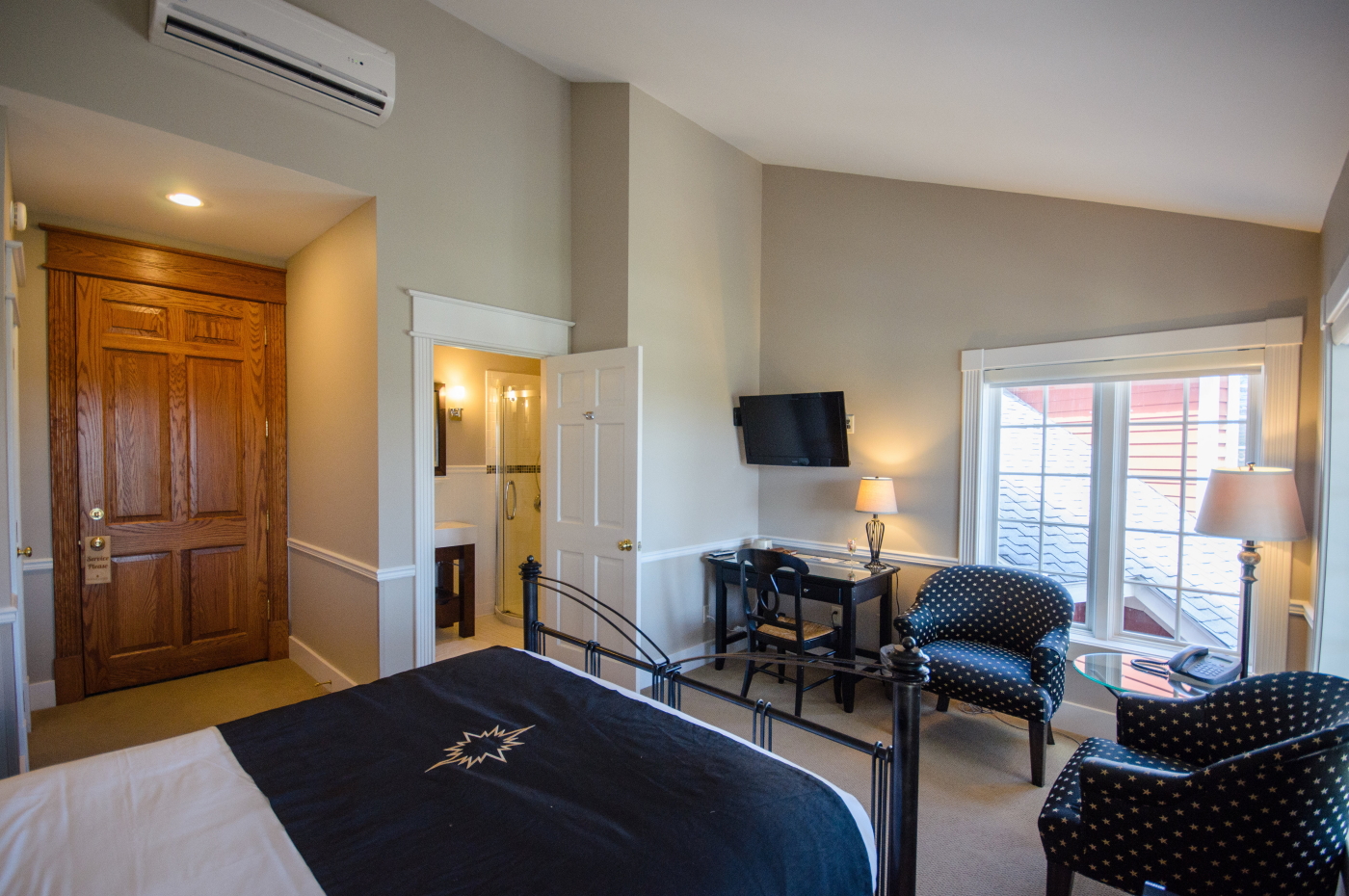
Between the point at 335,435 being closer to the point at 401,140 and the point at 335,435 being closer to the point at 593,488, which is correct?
the point at 593,488

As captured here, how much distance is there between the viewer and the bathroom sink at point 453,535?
4.61m

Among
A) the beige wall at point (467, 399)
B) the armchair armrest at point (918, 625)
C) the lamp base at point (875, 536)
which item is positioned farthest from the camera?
the beige wall at point (467, 399)

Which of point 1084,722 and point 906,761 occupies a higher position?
point 906,761

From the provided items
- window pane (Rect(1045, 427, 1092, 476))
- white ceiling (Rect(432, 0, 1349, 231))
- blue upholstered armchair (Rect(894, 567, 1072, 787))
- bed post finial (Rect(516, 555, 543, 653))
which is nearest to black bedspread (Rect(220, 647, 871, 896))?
bed post finial (Rect(516, 555, 543, 653))

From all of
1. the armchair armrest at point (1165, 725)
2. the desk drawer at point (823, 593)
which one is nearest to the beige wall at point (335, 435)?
the desk drawer at point (823, 593)

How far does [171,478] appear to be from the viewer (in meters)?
3.71

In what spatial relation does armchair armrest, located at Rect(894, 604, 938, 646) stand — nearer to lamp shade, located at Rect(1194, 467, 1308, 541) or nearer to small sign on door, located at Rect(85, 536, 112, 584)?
lamp shade, located at Rect(1194, 467, 1308, 541)

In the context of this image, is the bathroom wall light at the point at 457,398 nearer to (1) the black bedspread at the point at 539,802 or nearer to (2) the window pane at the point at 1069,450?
(1) the black bedspread at the point at 539,802

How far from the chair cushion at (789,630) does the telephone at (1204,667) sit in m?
1.57

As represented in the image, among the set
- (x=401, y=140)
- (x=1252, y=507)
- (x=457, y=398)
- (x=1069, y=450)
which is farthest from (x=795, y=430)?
(x=401, y=140)

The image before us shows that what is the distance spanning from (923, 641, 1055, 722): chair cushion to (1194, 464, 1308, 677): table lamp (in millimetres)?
755

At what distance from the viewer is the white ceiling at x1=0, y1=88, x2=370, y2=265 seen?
2.42m

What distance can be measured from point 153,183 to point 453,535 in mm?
2684

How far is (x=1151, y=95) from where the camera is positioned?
196 centimetres
